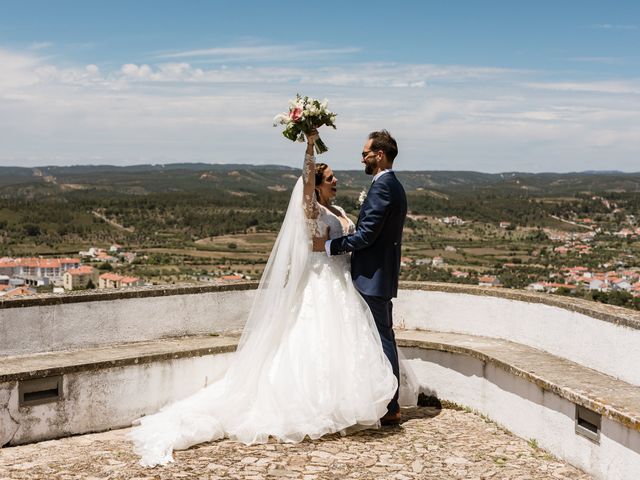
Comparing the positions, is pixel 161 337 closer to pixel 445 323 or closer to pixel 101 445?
pixel 101 445

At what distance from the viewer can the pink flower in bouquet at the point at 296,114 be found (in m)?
4.88

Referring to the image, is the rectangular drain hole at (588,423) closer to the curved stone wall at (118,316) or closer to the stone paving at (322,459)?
the stone paving at (322,459)

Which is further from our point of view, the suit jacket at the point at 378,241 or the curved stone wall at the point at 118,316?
the curved stone wall at the point at 118,316

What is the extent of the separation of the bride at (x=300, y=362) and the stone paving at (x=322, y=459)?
13 centimetres

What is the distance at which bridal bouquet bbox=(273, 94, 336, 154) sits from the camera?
4887mm

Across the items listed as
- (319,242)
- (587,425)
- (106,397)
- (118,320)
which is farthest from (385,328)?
(118,320)

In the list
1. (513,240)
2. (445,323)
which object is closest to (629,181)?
(513,240)

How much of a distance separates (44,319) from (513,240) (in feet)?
298

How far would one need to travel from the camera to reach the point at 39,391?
185 inches

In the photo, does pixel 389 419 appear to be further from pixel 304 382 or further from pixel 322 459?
pixel 322 459

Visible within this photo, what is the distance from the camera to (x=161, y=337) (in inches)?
243

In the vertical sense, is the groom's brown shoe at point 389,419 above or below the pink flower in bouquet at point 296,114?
below

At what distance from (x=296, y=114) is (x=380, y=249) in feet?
3.61

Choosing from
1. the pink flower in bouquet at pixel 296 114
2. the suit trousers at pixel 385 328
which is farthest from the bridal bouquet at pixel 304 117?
the suit trousers at pixel 385 328
